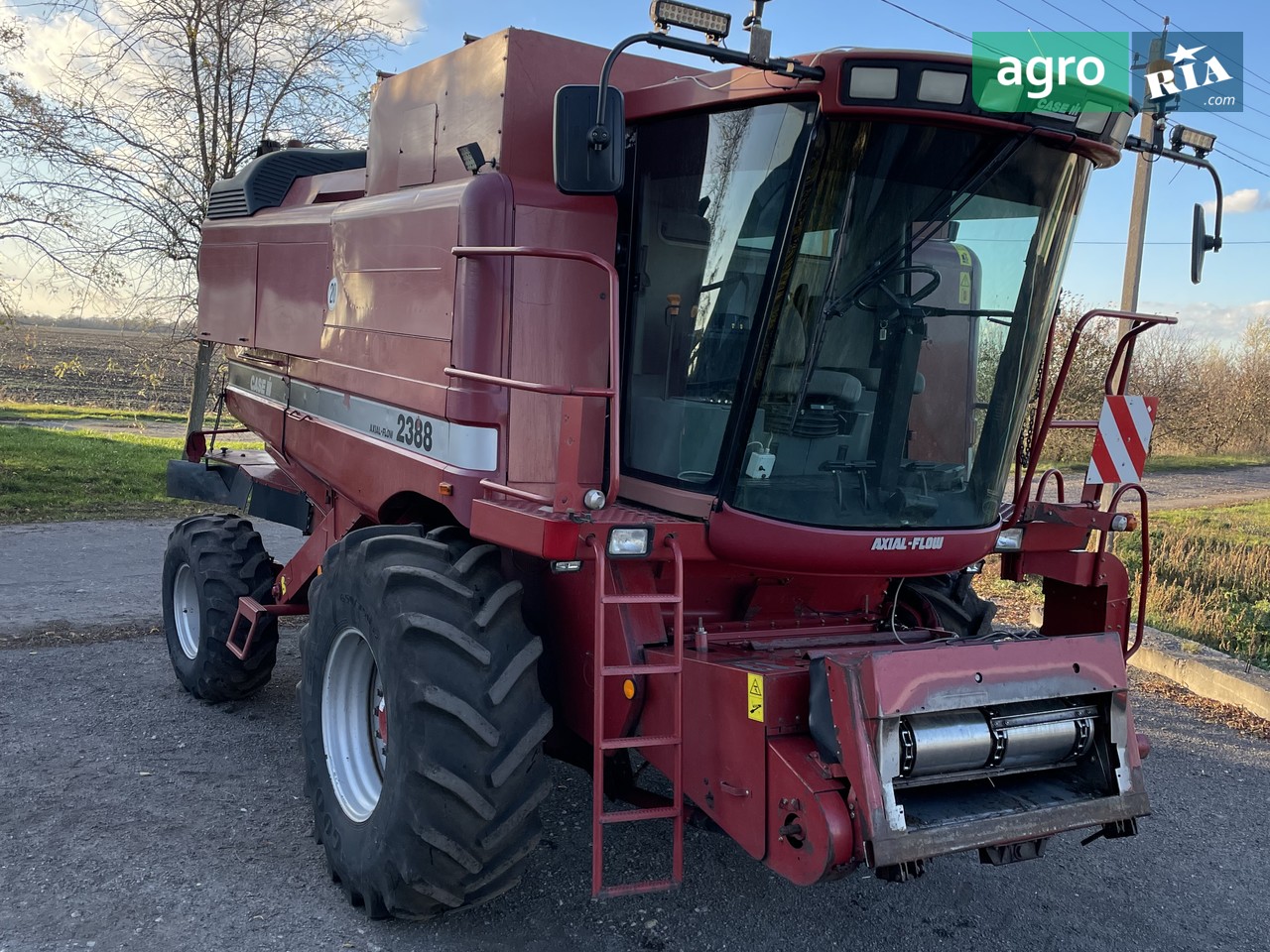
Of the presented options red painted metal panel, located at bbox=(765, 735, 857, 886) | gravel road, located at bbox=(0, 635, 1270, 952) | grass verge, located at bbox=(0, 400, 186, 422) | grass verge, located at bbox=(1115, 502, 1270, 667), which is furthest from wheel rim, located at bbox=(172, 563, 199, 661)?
grass verge, located at bbox=(0, 400, 186, 422)

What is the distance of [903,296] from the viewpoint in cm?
344

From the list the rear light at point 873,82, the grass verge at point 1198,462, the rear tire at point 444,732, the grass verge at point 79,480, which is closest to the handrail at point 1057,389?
the rear light at point 873,82

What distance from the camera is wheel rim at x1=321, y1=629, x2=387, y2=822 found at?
388cm

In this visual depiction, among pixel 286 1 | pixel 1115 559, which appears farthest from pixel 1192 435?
pixel 1115 559

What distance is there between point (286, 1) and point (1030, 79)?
32.2 ft

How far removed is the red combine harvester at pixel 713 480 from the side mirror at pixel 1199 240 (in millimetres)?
22

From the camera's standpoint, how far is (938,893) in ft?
13.0

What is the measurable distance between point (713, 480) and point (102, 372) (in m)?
35.8

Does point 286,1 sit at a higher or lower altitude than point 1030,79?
higher

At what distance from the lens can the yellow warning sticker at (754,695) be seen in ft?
10.2

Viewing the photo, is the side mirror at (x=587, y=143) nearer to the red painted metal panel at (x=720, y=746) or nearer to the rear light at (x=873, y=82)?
the rear light at (x=873, y=82)

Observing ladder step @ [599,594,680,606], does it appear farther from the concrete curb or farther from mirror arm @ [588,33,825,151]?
the concrete curb

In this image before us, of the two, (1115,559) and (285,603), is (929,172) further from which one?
(285,603)

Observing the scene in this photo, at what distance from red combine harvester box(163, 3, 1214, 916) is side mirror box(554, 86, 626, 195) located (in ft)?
0.03
